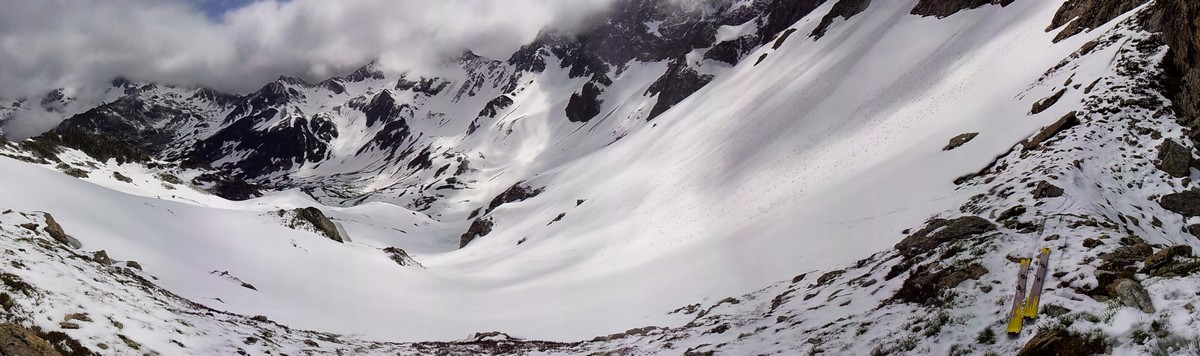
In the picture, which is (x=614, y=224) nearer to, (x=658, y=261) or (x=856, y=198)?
(x=658, y=261)

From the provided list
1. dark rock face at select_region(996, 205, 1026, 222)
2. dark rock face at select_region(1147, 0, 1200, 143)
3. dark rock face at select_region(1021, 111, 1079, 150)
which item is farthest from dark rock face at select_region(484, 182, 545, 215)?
dark rock face at select_region(996, 205, 1026, 222)

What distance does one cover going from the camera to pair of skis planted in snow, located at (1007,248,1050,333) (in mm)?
8375

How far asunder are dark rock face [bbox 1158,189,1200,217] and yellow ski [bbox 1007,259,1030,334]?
8159 millimetres

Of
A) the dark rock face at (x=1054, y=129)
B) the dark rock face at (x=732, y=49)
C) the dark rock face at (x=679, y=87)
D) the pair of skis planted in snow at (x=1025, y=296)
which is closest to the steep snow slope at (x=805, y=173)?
the dark rock face at (x=1054, y=129)

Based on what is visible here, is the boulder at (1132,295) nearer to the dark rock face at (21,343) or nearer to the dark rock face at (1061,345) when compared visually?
the dark rock face at (1061,345)

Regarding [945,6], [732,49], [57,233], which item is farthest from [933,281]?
[732,49]

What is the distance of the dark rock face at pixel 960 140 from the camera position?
23.3 m

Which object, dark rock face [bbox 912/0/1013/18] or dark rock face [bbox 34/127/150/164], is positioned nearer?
dark rock face [bbox 912/0/1013/18]

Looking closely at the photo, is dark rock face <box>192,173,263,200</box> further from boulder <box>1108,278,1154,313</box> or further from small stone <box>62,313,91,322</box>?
Result: boulder <box>1108,278,1154,313</box>

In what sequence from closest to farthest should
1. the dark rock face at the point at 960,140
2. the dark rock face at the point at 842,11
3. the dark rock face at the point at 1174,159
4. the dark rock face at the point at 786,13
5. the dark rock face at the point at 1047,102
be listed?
the dark rock face at the point at 1174,159
the dark rock face at the point at 1047,102
the dark rock face at the point at 960,140
the dark rock face at the point at 842,11
the dark rock face at the point at 786,13

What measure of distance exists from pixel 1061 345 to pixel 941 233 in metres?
7.60

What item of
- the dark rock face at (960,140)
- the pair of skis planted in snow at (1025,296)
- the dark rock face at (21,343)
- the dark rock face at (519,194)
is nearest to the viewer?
the dark rock face at (21,343)

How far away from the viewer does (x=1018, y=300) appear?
29.2ft

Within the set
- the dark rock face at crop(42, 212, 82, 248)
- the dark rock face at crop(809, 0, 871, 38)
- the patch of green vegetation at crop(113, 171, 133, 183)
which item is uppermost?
the patch of green vegetation at crop(113, 171, 133, 183)
